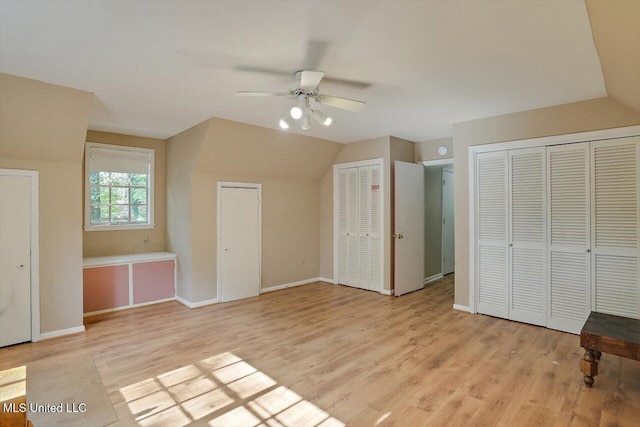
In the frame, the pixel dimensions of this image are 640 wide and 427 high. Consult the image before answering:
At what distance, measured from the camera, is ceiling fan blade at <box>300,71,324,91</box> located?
2521mm

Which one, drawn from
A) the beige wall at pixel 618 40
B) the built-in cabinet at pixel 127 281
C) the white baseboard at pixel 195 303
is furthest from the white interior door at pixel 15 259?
the beige wall at pixel 618 40

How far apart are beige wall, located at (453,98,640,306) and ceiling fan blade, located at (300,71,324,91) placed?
2727 millimetres

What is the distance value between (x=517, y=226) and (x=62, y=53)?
4964 mm

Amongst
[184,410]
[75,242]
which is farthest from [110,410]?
[75,242]

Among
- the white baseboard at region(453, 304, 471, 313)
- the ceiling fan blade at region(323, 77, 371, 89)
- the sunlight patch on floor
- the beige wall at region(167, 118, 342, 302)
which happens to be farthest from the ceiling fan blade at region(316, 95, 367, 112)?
the white baseboard at region(453, 304, 471, 313)

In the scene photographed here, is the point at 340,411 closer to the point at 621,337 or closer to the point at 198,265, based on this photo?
the point at 621,337

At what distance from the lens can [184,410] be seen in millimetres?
2371

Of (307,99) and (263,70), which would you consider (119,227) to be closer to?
(263,70)

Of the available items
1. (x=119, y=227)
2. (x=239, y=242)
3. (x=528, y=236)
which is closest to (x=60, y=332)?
(x=119, y=227)

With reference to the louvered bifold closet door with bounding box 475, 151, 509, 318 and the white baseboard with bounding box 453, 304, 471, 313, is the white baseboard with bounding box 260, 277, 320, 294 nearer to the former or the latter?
the white baseboard with bounding box 453, 304, 471, 313

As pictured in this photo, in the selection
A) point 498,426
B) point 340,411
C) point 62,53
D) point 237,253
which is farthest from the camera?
point 237,253

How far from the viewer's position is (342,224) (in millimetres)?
6262

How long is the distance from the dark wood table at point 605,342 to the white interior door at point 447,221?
4180mm

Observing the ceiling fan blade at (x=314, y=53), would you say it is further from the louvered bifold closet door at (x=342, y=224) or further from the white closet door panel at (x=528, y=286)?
the louvered bifold closet door at (x=342, y=224)
